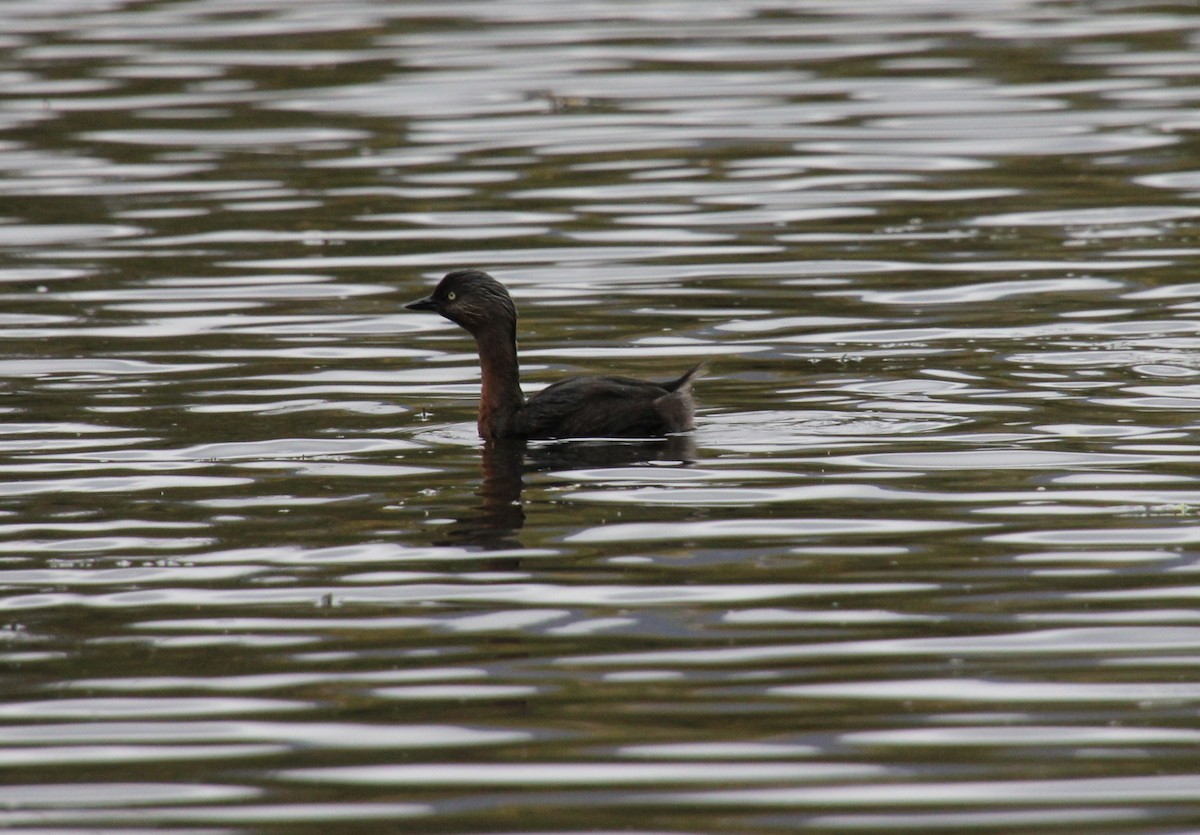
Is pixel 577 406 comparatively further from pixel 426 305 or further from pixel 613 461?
pixel 426 305

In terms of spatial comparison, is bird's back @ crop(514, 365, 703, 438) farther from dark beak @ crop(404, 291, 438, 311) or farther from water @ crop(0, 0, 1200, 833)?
dark beak @ crop(404, 291, 438, 311)

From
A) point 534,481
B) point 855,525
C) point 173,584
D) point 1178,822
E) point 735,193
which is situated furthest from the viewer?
point 735,193

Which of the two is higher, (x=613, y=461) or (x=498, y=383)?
(x=498, y=383)

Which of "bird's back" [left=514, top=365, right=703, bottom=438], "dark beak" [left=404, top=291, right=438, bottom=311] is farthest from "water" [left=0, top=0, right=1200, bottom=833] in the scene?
"dark beak" [left=404, top=291, right=438, bottom=311]

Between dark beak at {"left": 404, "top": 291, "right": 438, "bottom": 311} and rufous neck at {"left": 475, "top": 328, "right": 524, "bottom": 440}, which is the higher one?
dark beak at {"left": 404, "top": 291, "right": 438, "bottom": 311}

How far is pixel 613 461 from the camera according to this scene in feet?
33.1

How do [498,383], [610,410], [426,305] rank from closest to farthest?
[610,410] < [498,383] < [426,305]

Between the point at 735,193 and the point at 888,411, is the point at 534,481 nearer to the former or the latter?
the point at 888,411

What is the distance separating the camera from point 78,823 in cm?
582

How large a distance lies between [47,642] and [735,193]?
11110 millimetres

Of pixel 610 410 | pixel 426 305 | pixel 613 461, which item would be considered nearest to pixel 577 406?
pixel 610 410

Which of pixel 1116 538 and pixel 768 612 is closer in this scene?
pixel 768 612

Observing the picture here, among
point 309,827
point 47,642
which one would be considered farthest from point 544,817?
point 47,642

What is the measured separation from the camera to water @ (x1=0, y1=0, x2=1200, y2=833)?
615cm
